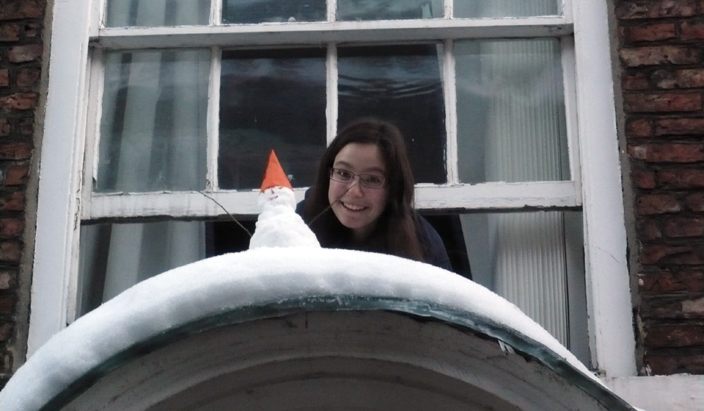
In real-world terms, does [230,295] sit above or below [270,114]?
below

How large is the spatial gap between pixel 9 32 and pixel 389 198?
166cm

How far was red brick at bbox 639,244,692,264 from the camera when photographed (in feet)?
11.7

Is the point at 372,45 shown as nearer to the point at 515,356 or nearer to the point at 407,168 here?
the point at 407,168

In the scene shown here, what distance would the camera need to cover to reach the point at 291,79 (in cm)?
399

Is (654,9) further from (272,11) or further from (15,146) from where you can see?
(15,146)

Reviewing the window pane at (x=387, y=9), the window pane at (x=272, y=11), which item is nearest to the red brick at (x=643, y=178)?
the window pane at (x=387, y=9)

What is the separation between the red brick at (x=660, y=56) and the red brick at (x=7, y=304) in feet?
7.49

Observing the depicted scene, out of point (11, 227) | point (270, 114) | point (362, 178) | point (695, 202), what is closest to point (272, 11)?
point (270, 114)

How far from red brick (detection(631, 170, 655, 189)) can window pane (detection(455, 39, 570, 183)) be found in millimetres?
242

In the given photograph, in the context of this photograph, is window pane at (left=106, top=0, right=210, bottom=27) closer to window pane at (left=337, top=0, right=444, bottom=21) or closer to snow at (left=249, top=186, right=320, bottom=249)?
window pane at (left=337, top=0, right=444, bottom=21)

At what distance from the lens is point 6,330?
3.58 metres

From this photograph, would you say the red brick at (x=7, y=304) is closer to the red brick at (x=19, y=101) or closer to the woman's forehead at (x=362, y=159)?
the red brick at (x=19, y=101)

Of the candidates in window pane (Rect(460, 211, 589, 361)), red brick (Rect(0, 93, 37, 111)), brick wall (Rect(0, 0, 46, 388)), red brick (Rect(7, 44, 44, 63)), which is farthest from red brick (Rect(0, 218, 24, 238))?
window pane (Rect(460, 211, 589, 361))

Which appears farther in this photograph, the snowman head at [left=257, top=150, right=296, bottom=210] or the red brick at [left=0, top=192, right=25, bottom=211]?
the red brick at [left=0, top=192, right=25, bottom=211]
